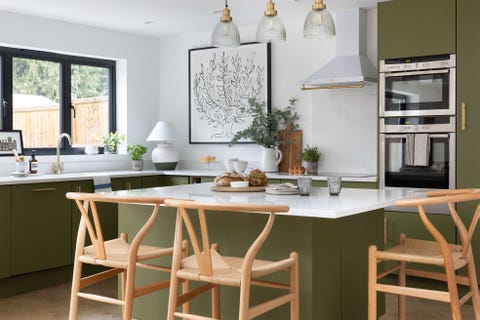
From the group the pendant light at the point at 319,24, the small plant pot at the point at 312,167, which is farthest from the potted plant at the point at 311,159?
the pendant light at the point at 319,24

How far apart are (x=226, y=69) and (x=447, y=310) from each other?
332 cm

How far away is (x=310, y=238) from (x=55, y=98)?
402 centimetres

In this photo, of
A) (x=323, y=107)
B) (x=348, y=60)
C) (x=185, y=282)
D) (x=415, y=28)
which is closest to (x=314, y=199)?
(x=185, y=282)

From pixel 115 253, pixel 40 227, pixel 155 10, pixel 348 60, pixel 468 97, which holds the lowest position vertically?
pixel 40 227

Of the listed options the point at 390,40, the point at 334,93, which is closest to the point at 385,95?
the point at 390,40

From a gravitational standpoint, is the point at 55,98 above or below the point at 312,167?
above

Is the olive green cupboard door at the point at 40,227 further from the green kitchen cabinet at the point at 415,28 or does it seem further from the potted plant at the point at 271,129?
the green kitchen cabinet at the point at 415,28

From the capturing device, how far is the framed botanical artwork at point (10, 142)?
5562 millimetres

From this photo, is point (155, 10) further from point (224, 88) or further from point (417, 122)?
point (417, 122)

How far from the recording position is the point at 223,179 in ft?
12.8

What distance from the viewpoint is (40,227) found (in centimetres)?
504

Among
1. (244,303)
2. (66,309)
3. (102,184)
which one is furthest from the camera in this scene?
(102,184)

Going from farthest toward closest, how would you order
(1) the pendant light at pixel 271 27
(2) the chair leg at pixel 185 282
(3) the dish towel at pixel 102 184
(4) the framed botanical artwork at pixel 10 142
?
(4) the framed botanical artwork at pixel 10 142 → (3) the dish towel at pixel 102 184 → (1) the pendant light at pixel 271 27 → (2) the chair leg at pixel 185 282

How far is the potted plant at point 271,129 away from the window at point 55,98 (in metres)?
1.67
